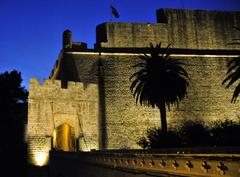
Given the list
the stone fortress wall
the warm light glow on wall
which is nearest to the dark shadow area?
the stone fortress wall

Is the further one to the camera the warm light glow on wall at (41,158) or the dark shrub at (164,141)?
the warm light glow on wall at (41,158)

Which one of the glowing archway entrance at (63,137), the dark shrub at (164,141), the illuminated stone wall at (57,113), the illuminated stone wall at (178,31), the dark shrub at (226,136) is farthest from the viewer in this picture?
the illuminated stone wall at (178,31)

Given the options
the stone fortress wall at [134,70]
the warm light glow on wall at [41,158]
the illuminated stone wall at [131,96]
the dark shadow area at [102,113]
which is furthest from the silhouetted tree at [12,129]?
the dark shadow area at [102,113]

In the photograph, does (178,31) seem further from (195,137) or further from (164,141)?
(164,141)

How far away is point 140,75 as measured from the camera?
2002 cm

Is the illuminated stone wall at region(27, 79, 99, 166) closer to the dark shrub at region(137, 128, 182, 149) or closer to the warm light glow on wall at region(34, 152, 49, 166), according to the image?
the warm light glow on wall at region(34, 152, 49, 166)

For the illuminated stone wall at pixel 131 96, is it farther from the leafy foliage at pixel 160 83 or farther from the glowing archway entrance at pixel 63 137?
the leafy foliage at pixel 160 83

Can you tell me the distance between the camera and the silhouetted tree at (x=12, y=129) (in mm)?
18906

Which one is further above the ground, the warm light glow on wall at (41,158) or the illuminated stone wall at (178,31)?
the illuminated stone wall at (178,31)

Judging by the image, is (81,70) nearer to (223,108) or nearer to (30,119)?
(30,119)

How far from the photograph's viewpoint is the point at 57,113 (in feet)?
64.9

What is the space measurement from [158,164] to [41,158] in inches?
543

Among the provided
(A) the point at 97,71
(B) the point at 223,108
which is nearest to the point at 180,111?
(B) the point at 223,108

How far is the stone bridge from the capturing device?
4.03 meters
